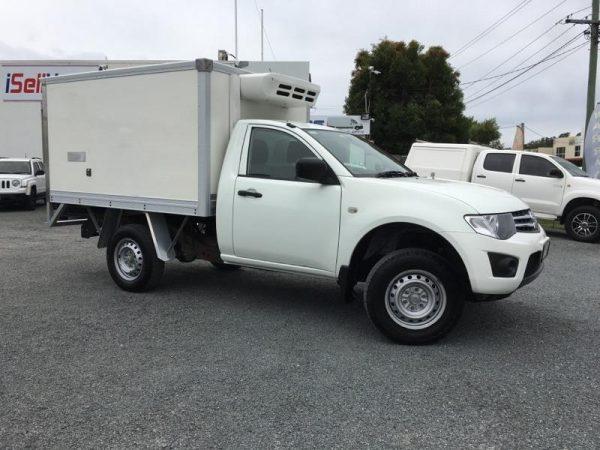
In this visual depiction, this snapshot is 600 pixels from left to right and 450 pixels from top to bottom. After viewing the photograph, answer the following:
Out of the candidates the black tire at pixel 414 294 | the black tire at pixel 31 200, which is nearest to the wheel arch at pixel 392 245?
the black tire at pixel 414 294

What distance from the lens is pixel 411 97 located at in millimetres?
36000

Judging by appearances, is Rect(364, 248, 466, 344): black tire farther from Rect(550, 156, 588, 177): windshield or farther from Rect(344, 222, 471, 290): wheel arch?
Rect(550, 156, 588, 177): windshield

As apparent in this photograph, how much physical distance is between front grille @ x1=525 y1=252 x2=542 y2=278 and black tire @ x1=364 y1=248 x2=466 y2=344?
0.56 meters

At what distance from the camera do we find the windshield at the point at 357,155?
5297 mm

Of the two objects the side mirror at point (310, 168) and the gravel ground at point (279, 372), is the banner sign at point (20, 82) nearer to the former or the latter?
the gravel ground at point (279, 372)

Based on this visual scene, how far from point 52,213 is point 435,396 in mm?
5799

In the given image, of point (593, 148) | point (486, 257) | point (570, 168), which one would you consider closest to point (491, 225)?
point (486, 257)

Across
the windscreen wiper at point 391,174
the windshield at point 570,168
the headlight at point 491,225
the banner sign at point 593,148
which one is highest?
the banner sign at point 593,148

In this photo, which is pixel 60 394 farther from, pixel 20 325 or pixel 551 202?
pixel 551 202

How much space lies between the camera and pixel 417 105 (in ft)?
114

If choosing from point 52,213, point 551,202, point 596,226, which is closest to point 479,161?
point 551,202

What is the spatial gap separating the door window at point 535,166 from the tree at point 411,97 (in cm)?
2204

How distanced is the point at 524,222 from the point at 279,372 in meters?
2.51

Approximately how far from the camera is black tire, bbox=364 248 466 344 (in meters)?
→ 4.57
